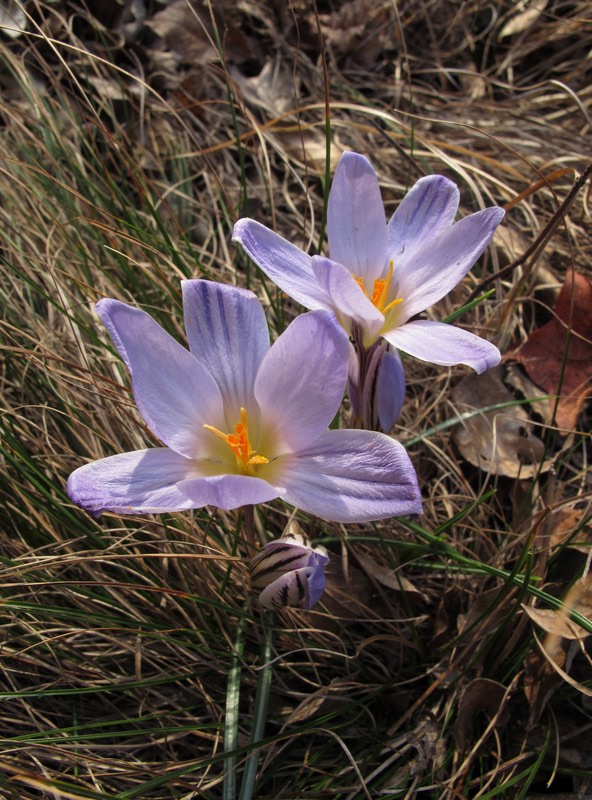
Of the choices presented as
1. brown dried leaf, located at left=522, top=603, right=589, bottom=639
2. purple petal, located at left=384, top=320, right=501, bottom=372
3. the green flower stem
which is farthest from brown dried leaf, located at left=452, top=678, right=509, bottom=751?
purple petal, located at left=384, top=320, right=501, bottom=372

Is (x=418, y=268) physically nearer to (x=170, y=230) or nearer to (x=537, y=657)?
(x=537, y=657)

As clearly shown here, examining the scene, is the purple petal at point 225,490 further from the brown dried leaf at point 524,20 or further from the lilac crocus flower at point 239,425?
the brown dried leaf at point 524,20

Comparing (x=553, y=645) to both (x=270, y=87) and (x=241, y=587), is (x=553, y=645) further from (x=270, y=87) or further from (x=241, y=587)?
(x=270, y=87)

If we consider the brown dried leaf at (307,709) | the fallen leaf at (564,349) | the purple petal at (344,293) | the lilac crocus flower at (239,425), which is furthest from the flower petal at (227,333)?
the fallen leaf at (564,349)

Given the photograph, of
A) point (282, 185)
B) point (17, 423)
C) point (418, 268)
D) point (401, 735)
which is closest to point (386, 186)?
point (282, 185)

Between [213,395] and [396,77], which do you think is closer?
[213,395]

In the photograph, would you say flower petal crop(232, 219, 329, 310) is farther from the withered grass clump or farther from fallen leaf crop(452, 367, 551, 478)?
fallen leaf crop(452, 367, 551, 478)

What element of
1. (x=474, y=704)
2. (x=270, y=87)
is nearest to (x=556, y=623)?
(x=474, y=704)

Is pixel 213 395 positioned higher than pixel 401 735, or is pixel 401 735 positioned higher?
pixel 213 395
